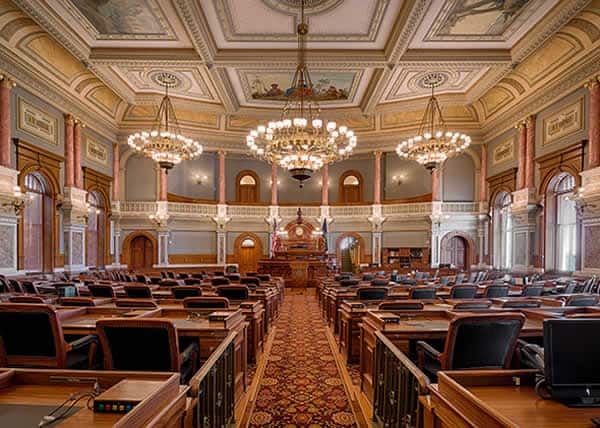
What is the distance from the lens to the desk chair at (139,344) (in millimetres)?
2420

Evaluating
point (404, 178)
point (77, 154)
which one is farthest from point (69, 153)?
point (404, 178)

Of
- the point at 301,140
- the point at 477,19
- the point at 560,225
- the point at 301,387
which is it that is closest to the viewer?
the point at 301,387

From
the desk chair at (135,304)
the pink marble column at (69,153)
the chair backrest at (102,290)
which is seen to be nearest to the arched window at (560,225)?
the desk chair at (135,304)

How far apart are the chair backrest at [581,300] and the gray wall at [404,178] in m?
13.9

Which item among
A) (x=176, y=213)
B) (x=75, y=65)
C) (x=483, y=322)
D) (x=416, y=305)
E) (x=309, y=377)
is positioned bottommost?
(x=309, y=377)

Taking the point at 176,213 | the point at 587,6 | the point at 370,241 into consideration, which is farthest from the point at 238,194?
the point at 587,6

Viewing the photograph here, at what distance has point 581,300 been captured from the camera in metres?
4.89

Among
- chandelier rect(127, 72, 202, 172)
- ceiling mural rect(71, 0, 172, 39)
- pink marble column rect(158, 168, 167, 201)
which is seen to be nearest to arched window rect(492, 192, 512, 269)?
chandelier rect(127, 72, 202, 172)

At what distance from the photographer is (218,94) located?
14.3 m

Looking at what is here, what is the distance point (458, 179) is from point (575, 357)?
16506 mm

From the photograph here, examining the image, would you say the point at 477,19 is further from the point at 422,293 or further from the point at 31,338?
the point at 31,338

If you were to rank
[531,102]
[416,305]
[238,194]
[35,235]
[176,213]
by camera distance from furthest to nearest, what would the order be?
[238,194], [176,213], [531,102], [35,235], [416,305]

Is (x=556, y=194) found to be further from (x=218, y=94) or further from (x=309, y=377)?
(x=218, y=94)

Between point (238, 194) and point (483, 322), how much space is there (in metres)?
19.0
